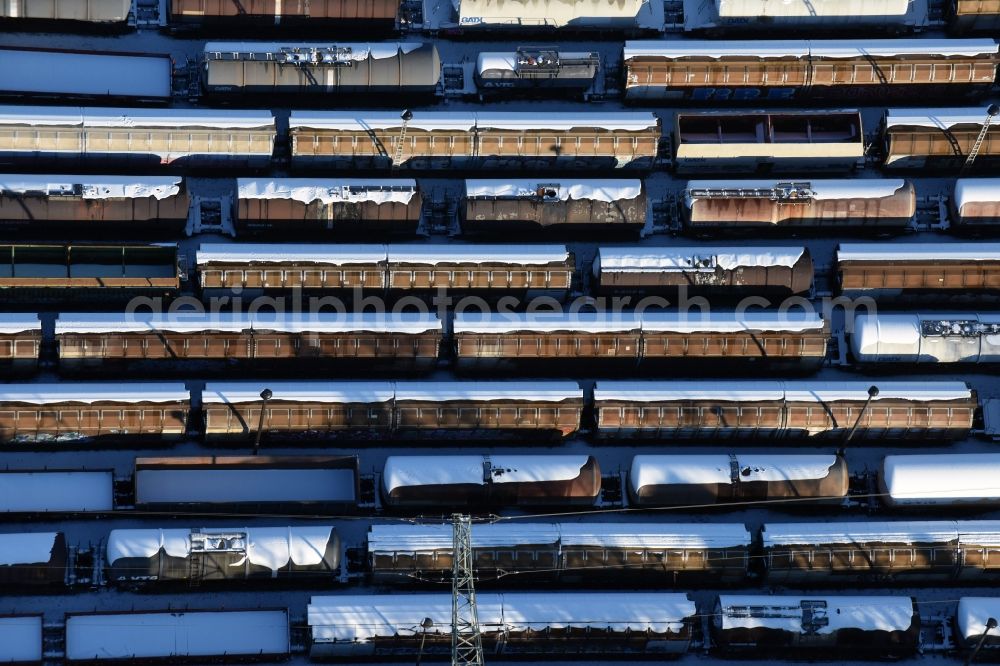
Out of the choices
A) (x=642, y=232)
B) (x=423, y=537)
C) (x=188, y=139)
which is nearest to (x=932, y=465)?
(x=642, y=232)

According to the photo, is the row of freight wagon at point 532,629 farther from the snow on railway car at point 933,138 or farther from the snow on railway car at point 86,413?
the snow on railway car at point 933,138

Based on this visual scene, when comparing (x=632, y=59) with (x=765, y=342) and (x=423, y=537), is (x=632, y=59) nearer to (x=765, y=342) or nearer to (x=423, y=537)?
(x=765, y=342)

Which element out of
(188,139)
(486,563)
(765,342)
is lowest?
(486,563)

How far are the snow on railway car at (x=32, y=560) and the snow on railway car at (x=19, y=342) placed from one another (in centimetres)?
1287

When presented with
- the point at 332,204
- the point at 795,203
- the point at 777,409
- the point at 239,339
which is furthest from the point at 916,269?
the point at 239,339

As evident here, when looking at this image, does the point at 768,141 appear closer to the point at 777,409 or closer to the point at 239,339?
the point at 777,409

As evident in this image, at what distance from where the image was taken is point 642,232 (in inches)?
6078

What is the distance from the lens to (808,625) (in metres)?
143

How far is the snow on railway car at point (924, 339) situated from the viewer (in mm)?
150375

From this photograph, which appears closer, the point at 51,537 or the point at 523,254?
the point at 51,537

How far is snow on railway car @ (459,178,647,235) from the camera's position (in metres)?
151

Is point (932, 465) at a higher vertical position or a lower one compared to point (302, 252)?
lower

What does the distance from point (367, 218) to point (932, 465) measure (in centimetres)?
4540

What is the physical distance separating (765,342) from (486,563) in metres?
26.7
